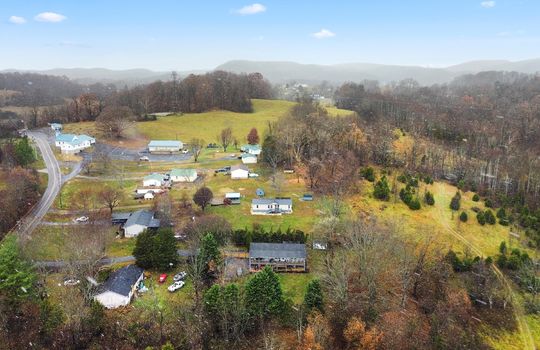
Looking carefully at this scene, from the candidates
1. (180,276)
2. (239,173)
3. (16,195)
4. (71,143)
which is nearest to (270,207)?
(239,173)

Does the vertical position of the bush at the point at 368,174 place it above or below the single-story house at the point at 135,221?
above

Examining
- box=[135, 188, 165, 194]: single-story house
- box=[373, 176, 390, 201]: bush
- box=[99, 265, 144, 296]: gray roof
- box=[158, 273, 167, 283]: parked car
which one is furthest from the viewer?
box=[135, 188, 165, 194]: single-story house

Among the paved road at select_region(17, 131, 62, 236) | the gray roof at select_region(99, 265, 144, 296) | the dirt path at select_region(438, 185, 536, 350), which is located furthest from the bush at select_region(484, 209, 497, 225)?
the paved road at select_region(17, 131, 62, 236)

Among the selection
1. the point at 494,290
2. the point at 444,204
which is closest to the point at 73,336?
the point at 494,290

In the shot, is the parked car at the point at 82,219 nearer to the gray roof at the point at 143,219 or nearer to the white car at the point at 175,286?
the gray roof at the point at 143,219

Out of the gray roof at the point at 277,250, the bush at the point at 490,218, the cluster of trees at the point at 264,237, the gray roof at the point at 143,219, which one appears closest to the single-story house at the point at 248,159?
the gray roof at the point at 143,219

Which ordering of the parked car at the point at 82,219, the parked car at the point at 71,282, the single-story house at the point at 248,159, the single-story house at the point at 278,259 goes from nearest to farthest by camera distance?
the parked car at the point at 71,282
the single-story house at the point at 278,259
the parked car at the point at 82,219
the single-story house at the point at 248,159

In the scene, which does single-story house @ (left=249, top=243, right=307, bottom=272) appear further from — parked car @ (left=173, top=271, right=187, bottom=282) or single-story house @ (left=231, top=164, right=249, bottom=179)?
single-story house @ (left=231, top=164, right=249, bottom=179)
